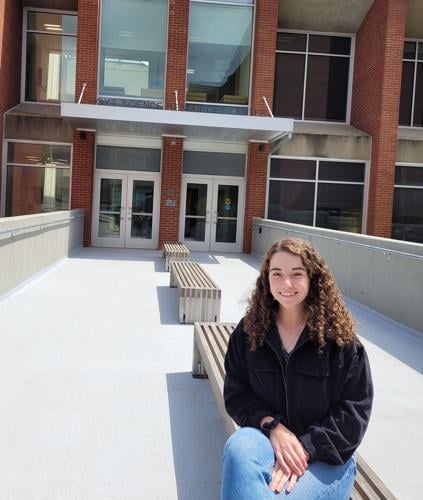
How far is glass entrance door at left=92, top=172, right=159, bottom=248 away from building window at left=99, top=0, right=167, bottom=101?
260cm

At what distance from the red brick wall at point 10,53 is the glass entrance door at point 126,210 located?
3405mm

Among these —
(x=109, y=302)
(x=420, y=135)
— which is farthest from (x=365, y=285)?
(x=420, y=135)

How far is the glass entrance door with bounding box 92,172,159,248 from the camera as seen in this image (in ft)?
58.3

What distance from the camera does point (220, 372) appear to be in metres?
4.22

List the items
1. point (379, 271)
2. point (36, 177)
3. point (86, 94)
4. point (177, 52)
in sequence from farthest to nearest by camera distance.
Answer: point (36, 177)
point (177, 52)
point (86, 94)
point (379, 271)

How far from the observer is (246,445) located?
2324mm

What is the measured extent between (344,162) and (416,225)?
10.5ft

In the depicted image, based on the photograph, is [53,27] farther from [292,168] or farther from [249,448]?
[249,448]

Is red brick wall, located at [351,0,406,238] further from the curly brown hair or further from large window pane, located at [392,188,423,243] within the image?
the curly brown hair

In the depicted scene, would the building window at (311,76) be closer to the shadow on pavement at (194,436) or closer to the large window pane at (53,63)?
the large window pane at (53,63)

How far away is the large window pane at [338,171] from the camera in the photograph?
1828cm

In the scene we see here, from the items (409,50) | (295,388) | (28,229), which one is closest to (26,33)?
(28,229)

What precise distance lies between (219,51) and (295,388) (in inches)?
647

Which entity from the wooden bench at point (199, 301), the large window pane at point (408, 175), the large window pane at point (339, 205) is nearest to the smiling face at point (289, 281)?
the wooden bench at point (199, 301)
